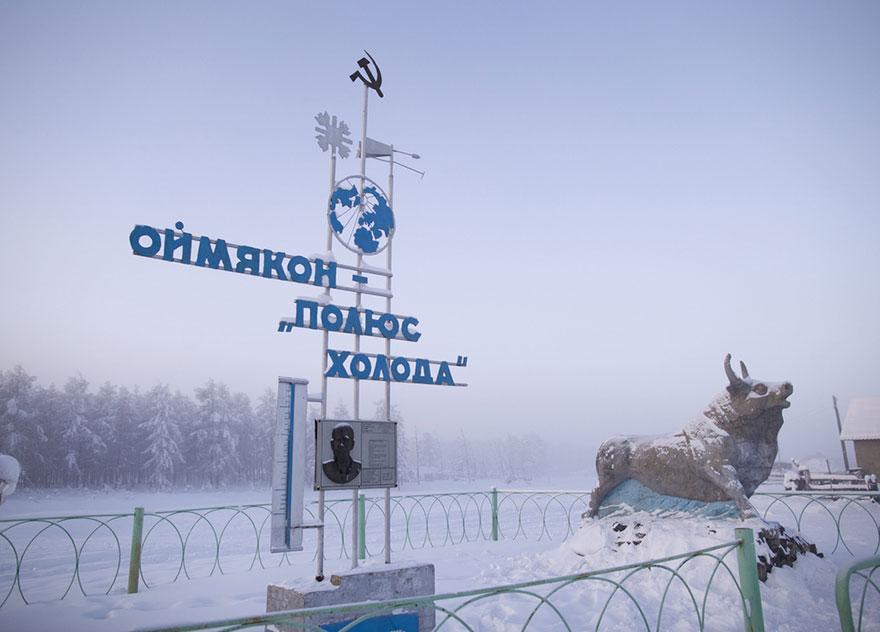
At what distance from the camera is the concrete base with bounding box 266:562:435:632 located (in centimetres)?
493

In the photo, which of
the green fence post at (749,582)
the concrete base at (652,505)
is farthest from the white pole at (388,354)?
the concrete base at (652,505)

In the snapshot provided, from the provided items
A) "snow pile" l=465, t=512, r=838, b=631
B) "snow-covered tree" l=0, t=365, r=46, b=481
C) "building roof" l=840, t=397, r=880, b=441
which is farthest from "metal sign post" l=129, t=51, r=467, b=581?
"snow-covered tree" l=0, t=365, r=46, b=481

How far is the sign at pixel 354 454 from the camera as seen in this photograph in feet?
17.5

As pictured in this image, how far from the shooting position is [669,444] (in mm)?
8789

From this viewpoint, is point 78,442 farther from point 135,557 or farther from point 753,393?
point 753,393

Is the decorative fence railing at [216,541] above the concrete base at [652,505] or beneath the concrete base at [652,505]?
beneath

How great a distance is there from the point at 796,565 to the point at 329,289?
288 inches

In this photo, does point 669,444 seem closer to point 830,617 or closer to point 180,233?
point 830,617

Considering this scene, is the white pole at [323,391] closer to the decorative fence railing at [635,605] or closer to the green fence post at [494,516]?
the decorative fence railing at [635,605]

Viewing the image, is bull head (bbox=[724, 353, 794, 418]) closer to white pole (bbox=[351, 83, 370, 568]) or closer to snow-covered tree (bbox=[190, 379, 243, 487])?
white pole (bbox=[351, 83, 370, 568])

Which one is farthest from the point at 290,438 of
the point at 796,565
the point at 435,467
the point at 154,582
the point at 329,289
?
the point at 435,467

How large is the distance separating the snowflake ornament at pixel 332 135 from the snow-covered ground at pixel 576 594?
5.46 metres

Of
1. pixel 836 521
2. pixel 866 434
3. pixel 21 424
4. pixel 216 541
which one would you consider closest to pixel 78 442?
pixel 21 424

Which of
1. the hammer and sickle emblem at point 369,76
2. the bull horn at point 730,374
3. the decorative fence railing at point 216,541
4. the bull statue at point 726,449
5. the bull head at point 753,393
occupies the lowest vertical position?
the decorative fence railing at point 216,541
